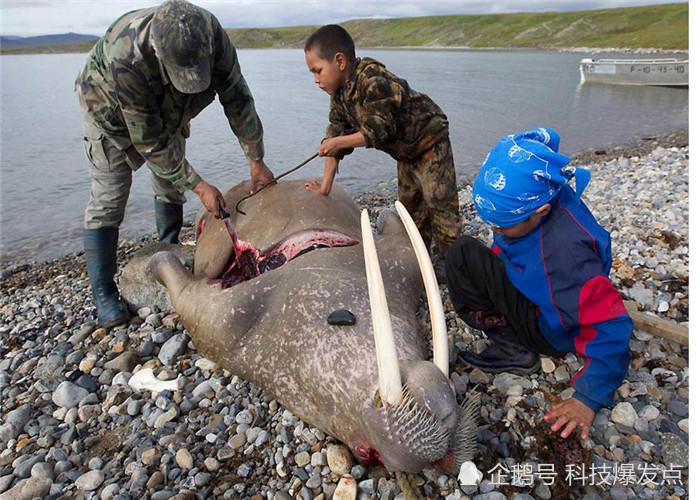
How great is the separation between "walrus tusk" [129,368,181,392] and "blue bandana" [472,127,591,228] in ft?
7.55

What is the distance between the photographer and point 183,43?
10.8 feet

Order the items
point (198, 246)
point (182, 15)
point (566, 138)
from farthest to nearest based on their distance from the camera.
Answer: point (566, 138) → point (198, 246) → point (182, 15)

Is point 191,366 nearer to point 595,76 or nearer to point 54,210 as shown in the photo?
point 54,210

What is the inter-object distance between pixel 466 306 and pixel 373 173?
717cm

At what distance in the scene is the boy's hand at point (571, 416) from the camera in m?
2.62

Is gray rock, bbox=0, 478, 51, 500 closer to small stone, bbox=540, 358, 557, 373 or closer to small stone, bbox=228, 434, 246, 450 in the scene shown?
small stone, bbox=228, 434, 246, 450

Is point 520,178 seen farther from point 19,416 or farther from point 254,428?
point 19,416

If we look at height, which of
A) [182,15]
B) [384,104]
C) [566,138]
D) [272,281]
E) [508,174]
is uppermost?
[182,15]

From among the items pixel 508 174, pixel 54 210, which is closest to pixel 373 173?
pixel 54 210

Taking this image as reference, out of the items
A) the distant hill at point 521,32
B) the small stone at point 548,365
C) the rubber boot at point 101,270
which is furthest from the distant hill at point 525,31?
the rubber boot at point 101,270

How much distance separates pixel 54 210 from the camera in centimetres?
862

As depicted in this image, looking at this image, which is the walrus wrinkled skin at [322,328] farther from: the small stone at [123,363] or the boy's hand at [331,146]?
the small stone at [123,363]

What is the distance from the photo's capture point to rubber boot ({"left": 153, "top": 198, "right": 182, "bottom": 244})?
5145 mm

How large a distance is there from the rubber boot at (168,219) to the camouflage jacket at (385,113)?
187 cm
